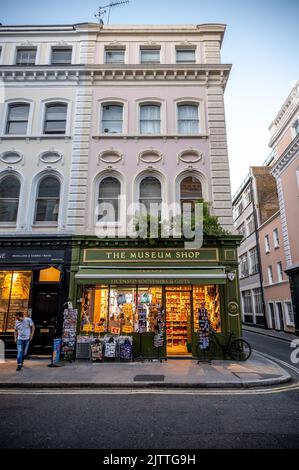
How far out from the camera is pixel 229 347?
11250 mm

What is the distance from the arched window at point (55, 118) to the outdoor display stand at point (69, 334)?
9417 millimetres

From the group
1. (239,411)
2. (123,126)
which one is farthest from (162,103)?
(239,411)

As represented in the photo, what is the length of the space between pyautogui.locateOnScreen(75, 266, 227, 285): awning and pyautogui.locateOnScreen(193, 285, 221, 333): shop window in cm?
100

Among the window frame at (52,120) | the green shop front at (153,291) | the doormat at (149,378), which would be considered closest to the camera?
the doormat at (149,378)

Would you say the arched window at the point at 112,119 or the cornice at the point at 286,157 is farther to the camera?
the cornice at the point at 286,157

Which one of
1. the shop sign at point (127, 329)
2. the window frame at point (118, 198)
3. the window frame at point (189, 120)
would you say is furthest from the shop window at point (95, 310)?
the window frame at point (189, 120)

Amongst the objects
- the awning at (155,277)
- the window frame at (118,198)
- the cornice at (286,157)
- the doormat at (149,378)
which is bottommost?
the doormat at (149,378)

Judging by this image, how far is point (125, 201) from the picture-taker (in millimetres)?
13461

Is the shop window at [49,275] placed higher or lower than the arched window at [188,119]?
lower

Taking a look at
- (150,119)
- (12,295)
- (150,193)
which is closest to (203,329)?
(150,193)

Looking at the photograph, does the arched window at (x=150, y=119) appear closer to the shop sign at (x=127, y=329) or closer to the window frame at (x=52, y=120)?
Result: the window frame at (x=52, y=120)

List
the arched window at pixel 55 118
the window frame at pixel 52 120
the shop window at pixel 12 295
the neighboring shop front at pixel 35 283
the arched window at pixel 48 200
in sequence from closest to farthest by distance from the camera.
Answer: the neighboring shop front at pixel 35 283
the shop window at pixel 12 295
the arched window at pixel 48 200
the window frame at pixel 52 120
the arched window at pixel 55 118

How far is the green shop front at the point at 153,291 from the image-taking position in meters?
11.5

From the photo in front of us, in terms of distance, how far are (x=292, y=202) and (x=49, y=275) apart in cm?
1881
